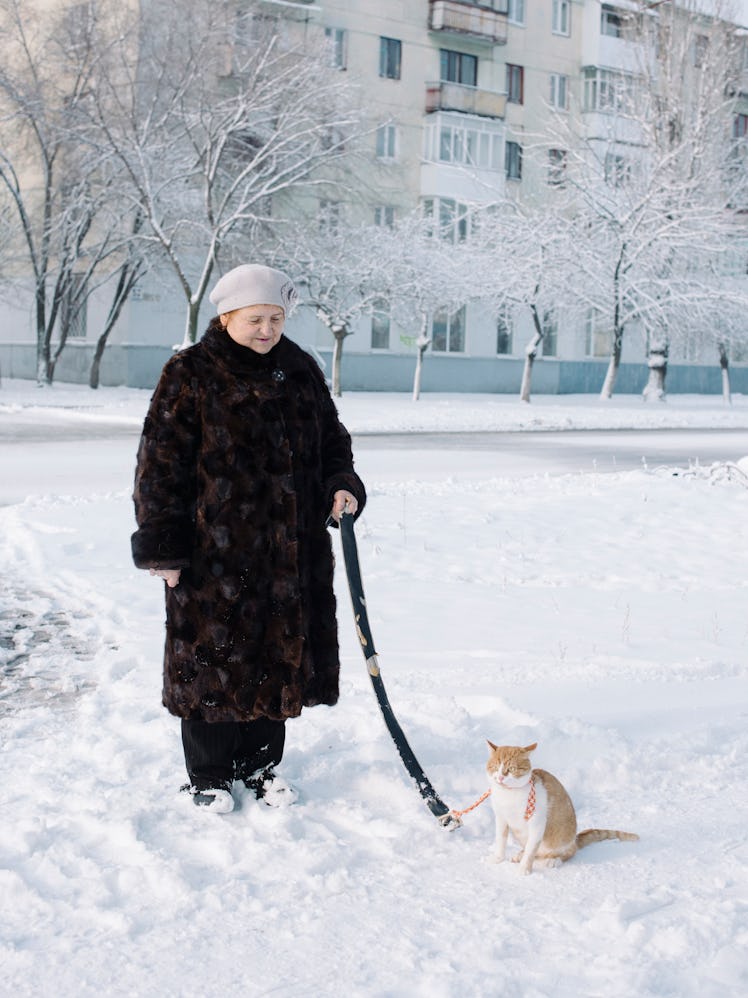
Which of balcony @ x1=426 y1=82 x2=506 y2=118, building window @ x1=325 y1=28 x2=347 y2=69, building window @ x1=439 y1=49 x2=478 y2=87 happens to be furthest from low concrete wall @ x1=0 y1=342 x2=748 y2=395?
A: building window @ x1=439 y1=49 x2=478 y2=87

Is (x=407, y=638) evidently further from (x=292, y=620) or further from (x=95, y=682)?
(x=292, y=620)

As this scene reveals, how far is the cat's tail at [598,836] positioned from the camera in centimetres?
367

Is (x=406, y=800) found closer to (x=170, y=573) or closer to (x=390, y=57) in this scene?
(x=170, y=573)

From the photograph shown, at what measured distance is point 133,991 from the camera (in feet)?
9.20

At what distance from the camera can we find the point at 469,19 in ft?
139

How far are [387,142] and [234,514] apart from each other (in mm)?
39593

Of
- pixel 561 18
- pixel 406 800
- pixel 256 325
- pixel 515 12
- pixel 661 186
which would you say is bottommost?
pixel 406 800

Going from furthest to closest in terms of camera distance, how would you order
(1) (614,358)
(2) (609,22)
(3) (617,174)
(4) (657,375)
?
(2) (609,22) → (4) (657,375) → (3) (617,174) → (1) (614,358)

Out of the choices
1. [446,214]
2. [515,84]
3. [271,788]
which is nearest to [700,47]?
[446,214]

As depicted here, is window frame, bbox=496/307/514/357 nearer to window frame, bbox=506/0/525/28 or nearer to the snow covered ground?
window frame, bbox=506/0/525/28

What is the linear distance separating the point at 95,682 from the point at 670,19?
34.0 m

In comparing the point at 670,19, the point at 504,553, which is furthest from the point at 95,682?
the point at 670,19

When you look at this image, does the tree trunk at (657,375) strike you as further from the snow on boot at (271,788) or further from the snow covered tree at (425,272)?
the snow on boot at (271,788)

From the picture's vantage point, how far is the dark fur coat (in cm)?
373
